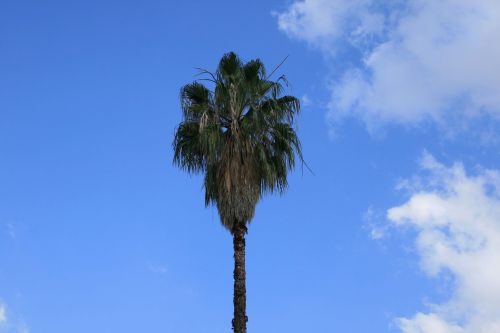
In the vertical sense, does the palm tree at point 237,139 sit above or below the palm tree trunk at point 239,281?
above

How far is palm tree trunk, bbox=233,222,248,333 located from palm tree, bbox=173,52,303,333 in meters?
0.04

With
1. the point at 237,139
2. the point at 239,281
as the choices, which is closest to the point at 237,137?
the point at 237,139

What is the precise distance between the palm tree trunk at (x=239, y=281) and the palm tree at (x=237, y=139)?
0.04m

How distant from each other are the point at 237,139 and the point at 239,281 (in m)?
5.12

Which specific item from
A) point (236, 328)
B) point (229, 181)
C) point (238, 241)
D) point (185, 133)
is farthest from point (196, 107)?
point (236, 328)

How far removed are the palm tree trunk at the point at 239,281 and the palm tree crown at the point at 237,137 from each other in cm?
40

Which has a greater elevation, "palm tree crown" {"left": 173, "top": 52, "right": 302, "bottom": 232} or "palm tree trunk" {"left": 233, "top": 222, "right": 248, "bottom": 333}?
"palm tree crown" {"left": 173, "top": 52, "right": 302, "bottom": 232}

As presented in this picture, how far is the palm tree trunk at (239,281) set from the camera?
25234 millimetres

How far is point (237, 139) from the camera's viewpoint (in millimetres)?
28000

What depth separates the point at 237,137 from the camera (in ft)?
91.9

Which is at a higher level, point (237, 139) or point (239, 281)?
point (237, 139)

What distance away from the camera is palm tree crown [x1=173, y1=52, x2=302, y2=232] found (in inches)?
1081

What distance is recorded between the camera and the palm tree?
2734 centimetres

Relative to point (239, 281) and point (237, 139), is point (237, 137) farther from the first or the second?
point (239, 281)
